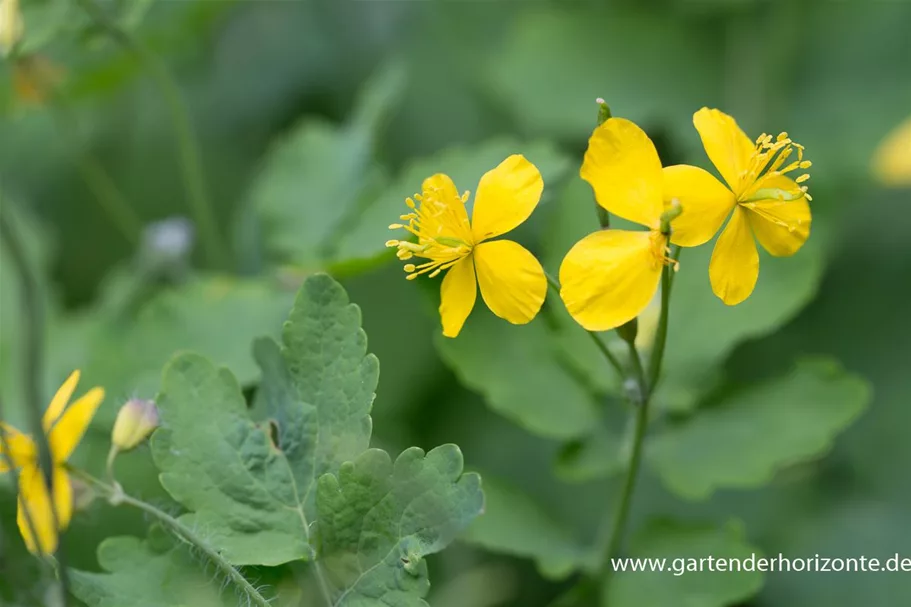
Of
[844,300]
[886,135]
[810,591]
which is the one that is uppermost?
[886,135]

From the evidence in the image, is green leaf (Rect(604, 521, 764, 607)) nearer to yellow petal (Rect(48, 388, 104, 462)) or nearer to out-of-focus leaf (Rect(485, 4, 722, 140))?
yellow petal (Rect(48, 388, 104, 462))

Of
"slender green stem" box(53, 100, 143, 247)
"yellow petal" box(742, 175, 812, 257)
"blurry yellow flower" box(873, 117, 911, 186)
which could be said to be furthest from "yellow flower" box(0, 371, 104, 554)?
"blurry yellow flower" box(873, 117, 911, 186)

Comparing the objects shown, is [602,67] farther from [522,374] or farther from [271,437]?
[271,437]

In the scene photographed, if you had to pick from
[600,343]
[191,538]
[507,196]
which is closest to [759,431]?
[600,343]

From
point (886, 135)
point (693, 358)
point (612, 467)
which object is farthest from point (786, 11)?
point (612, 467)

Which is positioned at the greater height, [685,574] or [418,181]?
[418,181]

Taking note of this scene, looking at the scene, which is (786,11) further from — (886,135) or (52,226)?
(52,226)
